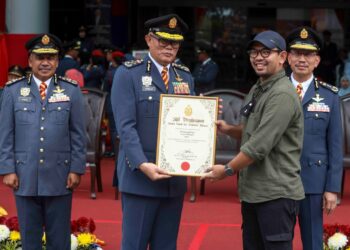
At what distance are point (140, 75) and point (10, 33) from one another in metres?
9.08

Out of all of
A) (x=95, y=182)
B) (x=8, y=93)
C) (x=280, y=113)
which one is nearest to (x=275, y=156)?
(x=280, y=113)

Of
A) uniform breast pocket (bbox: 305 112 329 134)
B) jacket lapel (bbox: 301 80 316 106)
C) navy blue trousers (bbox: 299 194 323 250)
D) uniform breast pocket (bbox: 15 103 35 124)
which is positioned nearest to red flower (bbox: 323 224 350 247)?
navy blue trousers (bbox: 299 194 323 250)

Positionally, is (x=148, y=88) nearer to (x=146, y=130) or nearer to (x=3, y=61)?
(x=146, y=130)

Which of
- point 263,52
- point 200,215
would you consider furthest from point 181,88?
point 200,215

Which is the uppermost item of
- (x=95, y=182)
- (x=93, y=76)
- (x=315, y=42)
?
(x=315, y=42)

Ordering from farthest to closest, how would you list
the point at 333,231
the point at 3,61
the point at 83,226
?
the point at 3,61 < the point at 83,226 < the point at 333,231

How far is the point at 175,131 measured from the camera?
5.51m

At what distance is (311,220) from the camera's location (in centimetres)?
608

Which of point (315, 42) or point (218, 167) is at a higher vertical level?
point (315, 42)

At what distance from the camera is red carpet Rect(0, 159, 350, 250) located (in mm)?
8359

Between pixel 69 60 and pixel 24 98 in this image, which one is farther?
pixel 69 60

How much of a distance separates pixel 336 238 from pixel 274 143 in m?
2.30

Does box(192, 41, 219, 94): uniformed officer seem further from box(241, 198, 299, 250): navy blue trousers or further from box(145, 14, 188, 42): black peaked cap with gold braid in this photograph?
box(241, 198, 299, 250): navy blue trousers

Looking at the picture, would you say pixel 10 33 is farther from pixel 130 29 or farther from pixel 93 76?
pixel 130 29
